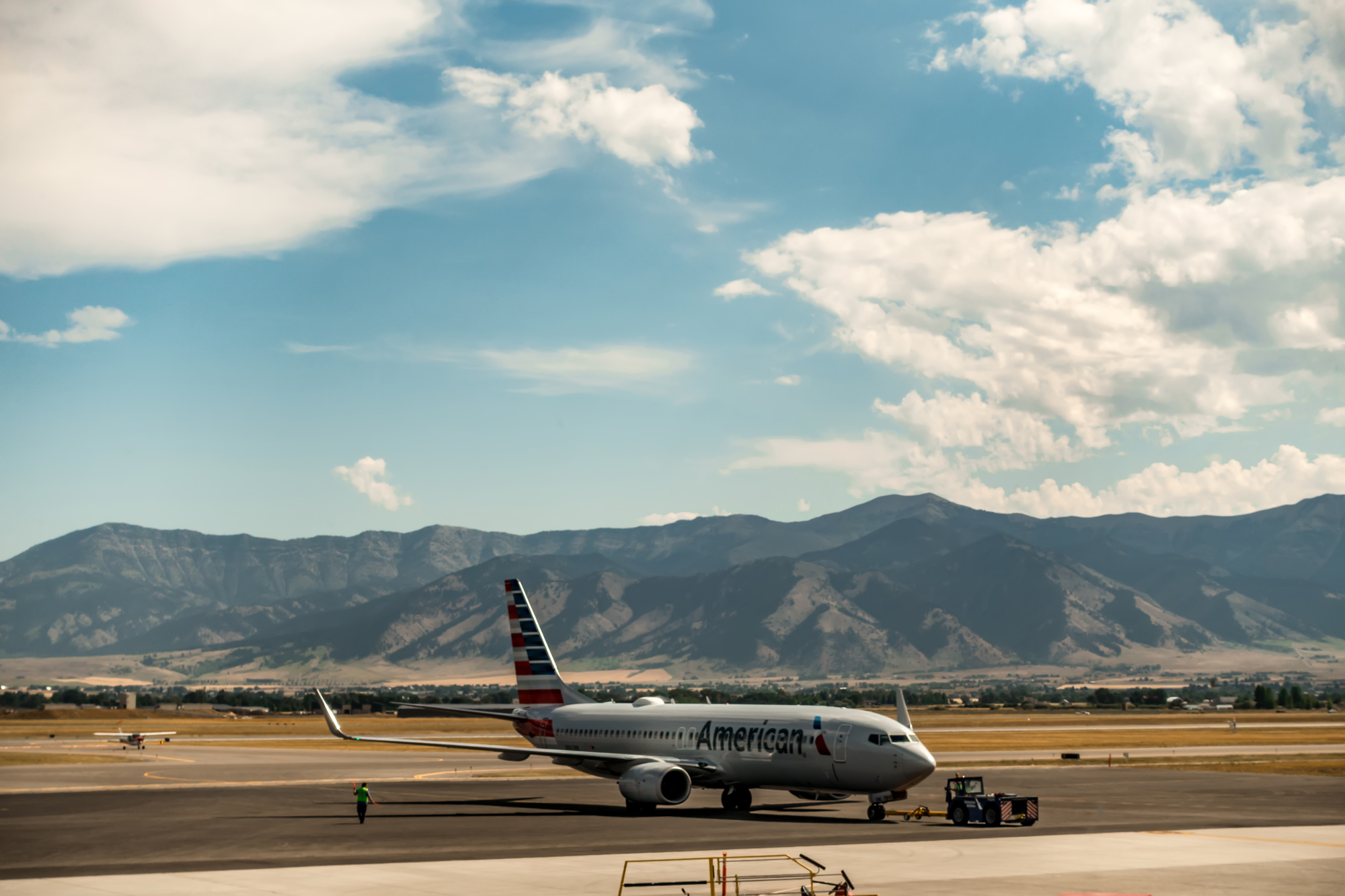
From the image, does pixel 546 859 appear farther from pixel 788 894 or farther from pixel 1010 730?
pixel 1010 730

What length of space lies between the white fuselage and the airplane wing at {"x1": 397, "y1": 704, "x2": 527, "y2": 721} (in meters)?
3.28

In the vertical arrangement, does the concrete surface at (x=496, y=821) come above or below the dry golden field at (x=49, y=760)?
above

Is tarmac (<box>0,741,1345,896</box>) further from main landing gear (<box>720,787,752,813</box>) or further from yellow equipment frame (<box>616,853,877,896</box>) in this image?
yellow equipment frame (<box>616,853,877,896</box>)

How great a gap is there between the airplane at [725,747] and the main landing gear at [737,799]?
0.05 m

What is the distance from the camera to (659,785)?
52.7 m

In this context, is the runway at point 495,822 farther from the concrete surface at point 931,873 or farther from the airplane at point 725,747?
the airplane at point 725,747

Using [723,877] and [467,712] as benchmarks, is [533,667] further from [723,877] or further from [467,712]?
[723,877]

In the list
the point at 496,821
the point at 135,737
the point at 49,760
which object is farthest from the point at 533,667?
the point at 135,737

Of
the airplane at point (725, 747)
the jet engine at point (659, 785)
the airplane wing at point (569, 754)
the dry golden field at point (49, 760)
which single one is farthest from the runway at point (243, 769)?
the jet engine at point (659, 785)

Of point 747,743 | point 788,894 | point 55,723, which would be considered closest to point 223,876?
point 788,894

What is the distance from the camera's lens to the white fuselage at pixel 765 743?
49.7 meters

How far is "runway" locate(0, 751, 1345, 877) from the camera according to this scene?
1575 inches

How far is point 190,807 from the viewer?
Result: 57969mm

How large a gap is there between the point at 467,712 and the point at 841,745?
18.2m
